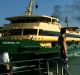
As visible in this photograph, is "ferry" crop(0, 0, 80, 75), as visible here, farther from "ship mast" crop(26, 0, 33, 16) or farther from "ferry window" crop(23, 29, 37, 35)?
"ship mast" crop(26, 0, 33, 16)

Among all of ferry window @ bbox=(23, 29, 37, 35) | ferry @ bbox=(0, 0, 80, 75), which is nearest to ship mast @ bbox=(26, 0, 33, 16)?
ferry @ bbox=(0, 0, 80, 75)

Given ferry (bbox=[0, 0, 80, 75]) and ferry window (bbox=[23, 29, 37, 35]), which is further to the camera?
ferry window (bbox=[23, 29, 37, 35])

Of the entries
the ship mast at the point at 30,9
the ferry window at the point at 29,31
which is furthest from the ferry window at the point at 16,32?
the ship mast at the point at 30,9

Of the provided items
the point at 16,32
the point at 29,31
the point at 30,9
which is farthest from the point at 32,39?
the point at 30,9

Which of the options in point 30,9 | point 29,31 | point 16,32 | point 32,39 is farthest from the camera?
point 30,9

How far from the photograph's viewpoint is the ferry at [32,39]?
22250 millimetres

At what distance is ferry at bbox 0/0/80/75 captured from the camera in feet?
73.0

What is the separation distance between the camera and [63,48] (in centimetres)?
1079

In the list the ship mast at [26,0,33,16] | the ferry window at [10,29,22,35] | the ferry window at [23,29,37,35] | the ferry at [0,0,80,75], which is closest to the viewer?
the ferry at [0,0,80,75]

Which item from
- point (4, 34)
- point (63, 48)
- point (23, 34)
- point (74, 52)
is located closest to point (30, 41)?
point (23, 34)

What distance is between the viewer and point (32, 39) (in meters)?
23.7

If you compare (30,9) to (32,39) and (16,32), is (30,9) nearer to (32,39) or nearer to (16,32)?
(16,32)

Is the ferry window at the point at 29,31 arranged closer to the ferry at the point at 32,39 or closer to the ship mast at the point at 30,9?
the ferry at the point at 32,39

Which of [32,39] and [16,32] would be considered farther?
[16,32]
